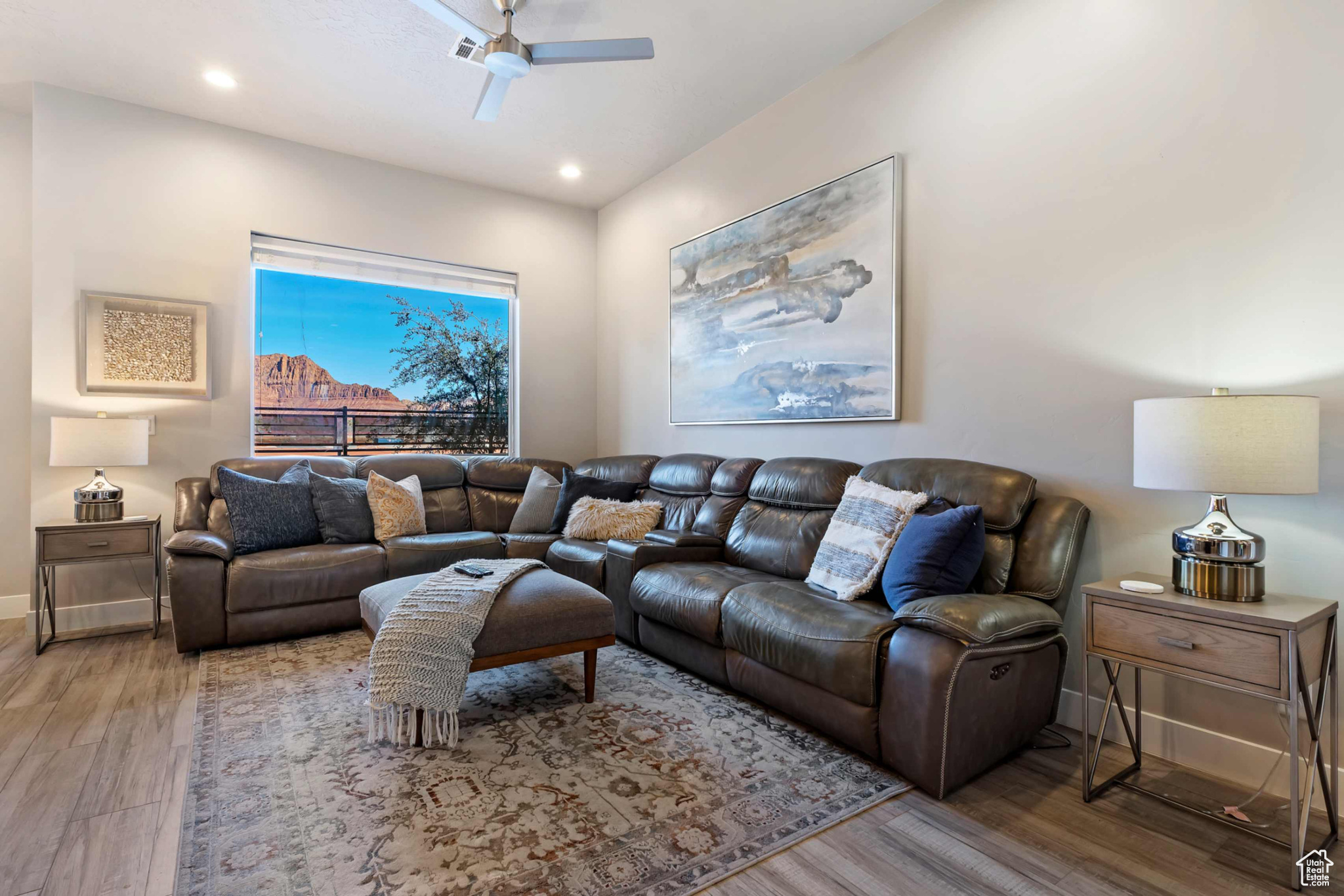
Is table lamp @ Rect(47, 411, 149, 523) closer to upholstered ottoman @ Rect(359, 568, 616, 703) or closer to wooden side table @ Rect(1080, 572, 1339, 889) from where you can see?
upholstered ottoman @ Rect(359, 568, 616, 703)

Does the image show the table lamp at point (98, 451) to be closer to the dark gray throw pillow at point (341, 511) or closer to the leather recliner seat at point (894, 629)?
the dark gray throw pillow at point (341, 511)

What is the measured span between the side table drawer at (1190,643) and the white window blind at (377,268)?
4402 millimetres

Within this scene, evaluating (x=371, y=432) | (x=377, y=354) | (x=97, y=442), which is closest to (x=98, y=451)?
(x=97, y=442)

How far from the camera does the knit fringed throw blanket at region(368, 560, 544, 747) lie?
2146mm

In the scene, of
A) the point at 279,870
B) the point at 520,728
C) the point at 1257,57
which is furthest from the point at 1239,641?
the point at 279,870

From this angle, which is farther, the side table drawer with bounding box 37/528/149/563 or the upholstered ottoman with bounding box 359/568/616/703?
the side table drawer with bounding box 37/528/149/563

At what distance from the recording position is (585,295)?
5414 mm

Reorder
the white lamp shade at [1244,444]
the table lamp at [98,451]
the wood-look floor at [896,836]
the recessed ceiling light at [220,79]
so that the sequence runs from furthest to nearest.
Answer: the recessed ceiling light at [220,79]
the table lamp at [98,451]
the white lamp shade at [1244,444]
the wood-look floor at [896,836]

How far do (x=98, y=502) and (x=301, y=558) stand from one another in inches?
44.7

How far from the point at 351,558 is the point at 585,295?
289cm

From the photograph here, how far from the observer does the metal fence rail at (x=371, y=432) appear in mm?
4297

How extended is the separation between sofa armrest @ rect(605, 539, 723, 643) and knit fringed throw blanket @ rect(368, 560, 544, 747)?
97cm

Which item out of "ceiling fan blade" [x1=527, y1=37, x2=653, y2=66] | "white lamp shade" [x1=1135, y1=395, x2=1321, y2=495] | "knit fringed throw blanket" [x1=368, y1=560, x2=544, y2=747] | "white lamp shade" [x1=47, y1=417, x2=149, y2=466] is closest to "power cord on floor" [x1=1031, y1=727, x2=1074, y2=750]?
"white lamp shade" [x1=1135, y1=395, x2=1321, y2=495]

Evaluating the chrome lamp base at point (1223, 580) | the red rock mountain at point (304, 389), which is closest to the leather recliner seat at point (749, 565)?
the chrome lamp base at point (1223, 580)
